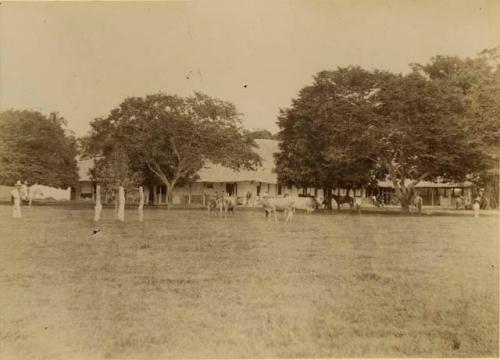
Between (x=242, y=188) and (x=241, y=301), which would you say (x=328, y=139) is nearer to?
(x=242, y=188)

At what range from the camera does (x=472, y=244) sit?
10438 mm

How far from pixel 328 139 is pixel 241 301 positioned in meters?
14.4

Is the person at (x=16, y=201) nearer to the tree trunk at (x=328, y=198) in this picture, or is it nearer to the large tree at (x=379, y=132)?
the large tree at (x=379, y=132)

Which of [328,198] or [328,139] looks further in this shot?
[328,198]

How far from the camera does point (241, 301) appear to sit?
6938 mm

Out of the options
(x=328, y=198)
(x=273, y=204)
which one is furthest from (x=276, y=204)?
(x=328, y=198)

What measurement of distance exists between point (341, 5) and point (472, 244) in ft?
16.9

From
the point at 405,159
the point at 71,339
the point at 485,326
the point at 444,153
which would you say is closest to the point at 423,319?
the point at 485,326

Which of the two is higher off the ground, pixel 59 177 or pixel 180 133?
pixel 180 133

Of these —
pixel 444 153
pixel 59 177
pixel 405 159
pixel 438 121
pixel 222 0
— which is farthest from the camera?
pixel 59 177

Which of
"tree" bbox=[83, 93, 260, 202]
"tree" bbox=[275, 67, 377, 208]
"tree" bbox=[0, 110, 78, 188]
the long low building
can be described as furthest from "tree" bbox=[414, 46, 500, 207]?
the long low building

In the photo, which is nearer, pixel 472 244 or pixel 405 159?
pixel 472 244

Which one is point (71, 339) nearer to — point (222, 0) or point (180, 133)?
point (222, 0)

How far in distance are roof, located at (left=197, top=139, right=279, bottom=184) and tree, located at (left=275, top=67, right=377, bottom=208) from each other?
2.87 ft
